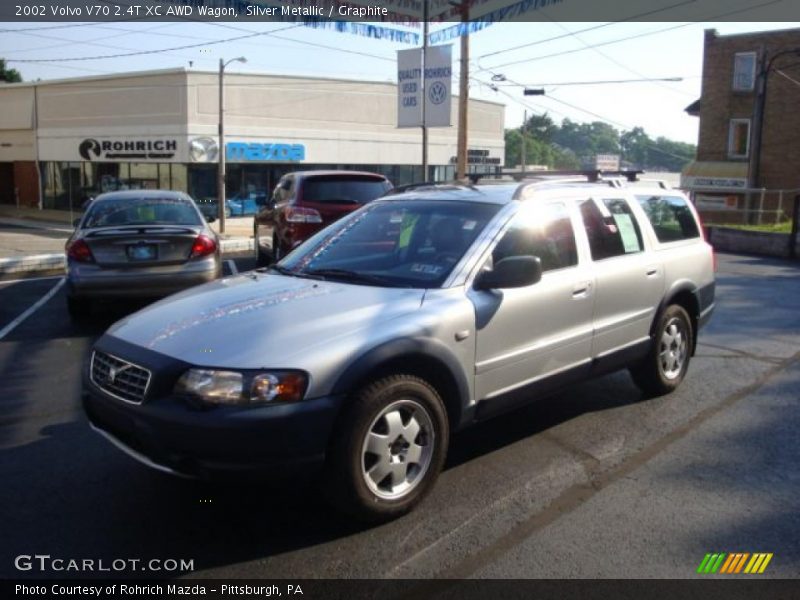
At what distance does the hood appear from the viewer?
11.4 feet

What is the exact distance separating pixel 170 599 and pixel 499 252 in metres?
2.56

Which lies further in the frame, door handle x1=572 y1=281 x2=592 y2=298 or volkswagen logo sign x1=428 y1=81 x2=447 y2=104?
volkswagen logo sign x1=428 y1=81 x2=447 y2=104

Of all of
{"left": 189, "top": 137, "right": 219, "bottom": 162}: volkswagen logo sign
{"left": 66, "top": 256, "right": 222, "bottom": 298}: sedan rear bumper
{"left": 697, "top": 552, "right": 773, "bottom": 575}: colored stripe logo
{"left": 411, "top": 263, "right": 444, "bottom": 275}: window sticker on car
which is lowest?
{"left": 697, "top": 552, "right": 773, "bottom": 575}: colored stripe logo

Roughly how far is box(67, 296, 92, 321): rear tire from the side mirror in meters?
5.84

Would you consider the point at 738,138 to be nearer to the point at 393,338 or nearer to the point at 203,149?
the point at 203,149

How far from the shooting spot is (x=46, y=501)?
13.1 ft

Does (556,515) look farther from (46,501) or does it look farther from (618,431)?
(46,501)

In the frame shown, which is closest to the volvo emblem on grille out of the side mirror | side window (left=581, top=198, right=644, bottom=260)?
the side mirror

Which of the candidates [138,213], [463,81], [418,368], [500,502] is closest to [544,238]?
[418,368]

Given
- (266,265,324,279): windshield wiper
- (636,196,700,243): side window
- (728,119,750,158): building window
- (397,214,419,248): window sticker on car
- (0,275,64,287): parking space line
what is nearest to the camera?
(266,265,324,279): windshield wiper

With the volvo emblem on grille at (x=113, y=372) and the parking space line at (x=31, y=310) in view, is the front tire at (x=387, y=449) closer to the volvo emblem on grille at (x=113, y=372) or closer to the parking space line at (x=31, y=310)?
the volvo emblem on grille at (x=113, y=372)

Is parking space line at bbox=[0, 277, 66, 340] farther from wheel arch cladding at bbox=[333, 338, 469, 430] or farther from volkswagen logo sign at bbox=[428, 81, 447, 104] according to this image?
volkswagen logo sign at bbox=[428, 81, 447, 104]

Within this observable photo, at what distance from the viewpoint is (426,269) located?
4441 mm

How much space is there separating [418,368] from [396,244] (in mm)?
1197
